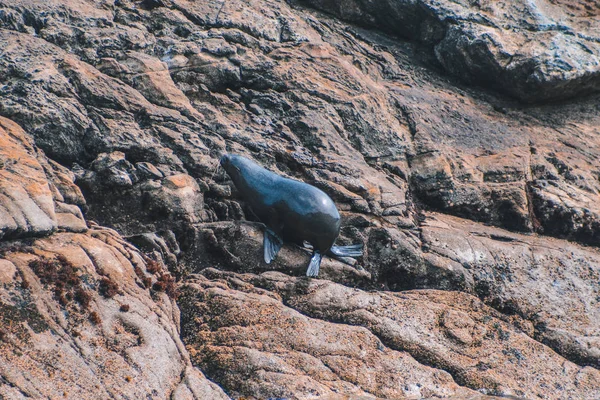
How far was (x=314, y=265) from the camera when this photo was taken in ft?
27.7

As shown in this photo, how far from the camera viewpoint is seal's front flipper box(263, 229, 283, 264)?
27.6 ft

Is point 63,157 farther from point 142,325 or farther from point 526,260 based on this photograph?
point 526,260

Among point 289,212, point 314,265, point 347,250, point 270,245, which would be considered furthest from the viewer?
point 347,250

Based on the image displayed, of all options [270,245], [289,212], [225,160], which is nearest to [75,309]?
[270,245]

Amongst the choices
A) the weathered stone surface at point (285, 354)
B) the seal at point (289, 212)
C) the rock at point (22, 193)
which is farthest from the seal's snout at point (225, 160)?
the rock at point (22, 193)

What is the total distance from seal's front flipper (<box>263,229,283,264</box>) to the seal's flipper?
74cm

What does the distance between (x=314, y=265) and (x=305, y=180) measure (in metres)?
1.76

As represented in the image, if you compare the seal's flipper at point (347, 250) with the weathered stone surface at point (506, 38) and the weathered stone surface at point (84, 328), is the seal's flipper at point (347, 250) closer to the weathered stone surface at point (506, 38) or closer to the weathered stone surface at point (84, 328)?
the weathered stone surface at point (84, 328)

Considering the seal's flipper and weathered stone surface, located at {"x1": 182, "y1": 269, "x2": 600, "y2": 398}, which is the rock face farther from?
Result: the seal's flipper

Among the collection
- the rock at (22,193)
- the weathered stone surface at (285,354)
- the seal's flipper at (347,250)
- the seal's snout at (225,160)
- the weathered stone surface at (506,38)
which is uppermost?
the weathered stone surface at (506,38)

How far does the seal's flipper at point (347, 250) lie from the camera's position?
8812 mm

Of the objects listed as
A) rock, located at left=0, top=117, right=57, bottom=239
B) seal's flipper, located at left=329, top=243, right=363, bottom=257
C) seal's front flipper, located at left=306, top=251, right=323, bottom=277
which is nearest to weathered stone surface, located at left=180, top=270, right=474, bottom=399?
seal's front flipper, located at left=306, top=251, right=323, bottom=277

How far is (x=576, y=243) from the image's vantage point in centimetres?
1018

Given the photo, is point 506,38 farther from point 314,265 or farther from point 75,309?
point 75,309
